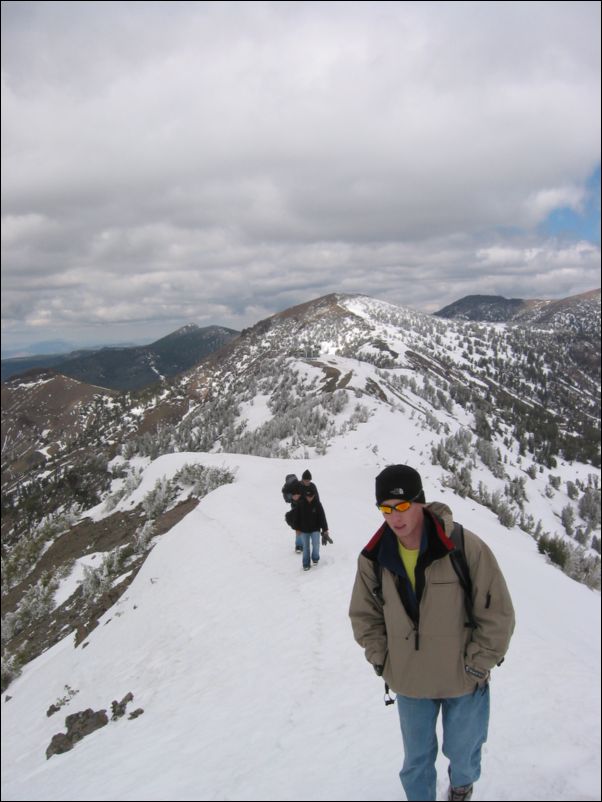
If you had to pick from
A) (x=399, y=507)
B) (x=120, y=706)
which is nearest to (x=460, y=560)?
(x=399, y=507)

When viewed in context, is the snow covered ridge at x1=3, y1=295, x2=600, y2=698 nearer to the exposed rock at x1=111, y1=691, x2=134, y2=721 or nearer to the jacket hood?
the exposed rock at x1=111, y1=691, x2=134, y2=721

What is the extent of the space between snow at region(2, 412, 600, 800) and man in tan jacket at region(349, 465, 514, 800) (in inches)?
55.0

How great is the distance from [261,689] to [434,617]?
521cm

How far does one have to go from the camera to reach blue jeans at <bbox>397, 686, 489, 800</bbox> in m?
3.92

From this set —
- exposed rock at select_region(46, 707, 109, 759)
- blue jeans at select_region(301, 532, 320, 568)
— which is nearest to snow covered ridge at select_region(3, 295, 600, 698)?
exposed rock at select_region(46, 707, 109, 759)

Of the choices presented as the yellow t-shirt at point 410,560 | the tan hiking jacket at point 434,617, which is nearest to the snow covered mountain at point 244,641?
the tan hiking jacket at point 434,617

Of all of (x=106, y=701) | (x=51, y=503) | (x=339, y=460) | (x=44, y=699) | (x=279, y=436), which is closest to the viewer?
(x=106, y=701)

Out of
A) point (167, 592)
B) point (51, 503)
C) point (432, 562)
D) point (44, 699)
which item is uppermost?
point (432, 562)

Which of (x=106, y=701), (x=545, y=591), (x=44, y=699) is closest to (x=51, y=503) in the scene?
(x=44, y=699)

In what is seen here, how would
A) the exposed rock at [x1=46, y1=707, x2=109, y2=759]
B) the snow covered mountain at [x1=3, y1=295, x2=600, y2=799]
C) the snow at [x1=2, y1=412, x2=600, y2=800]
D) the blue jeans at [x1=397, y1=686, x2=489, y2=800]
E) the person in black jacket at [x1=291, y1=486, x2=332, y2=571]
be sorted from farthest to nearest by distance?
the person in black jacket at [x1=291, y1=486, x2=332, y2=571], the exposed rock at [x1=46, y1=707, x2=109, y2=759], the snow covered mountain at [x1=3, y1=295, x2=600, y2=799], the snow at [x1=2, y1=412, x2=600, y2=800], the blue jeans at [x1=397, y1=686, x2=489, y2=800]

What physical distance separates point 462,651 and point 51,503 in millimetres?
46492

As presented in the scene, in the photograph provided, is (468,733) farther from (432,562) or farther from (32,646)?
(32,646)

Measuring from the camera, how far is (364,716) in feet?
20.8

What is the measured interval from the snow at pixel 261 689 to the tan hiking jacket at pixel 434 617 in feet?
6.79
